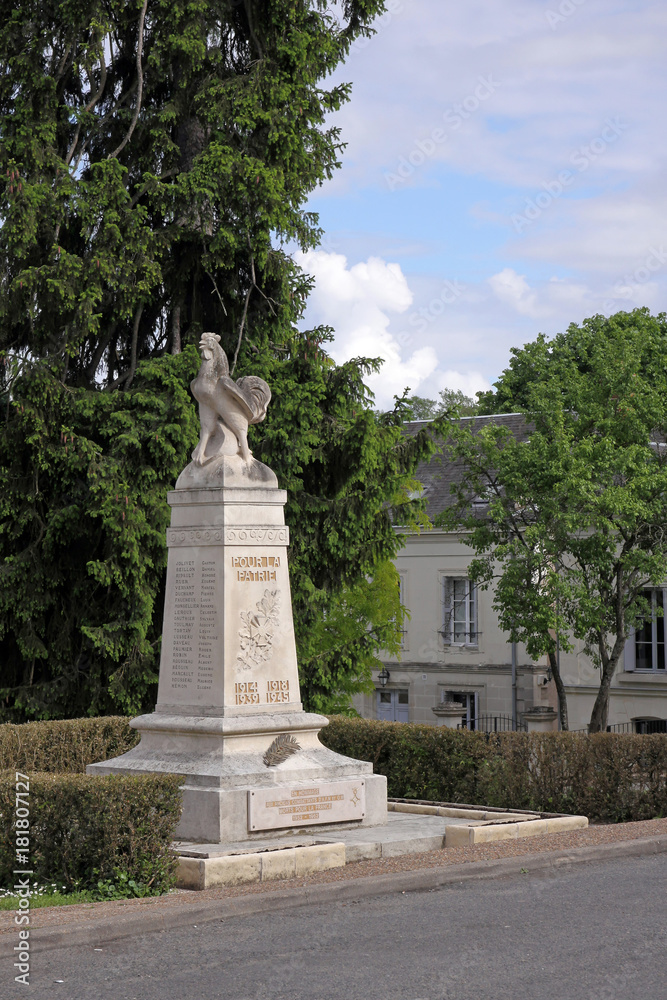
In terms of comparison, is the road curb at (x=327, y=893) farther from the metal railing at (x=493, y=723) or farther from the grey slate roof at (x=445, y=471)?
the grey slate roof at (x=445, y=471)

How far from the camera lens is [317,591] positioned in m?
20.0

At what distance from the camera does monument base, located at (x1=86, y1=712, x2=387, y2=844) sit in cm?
1160

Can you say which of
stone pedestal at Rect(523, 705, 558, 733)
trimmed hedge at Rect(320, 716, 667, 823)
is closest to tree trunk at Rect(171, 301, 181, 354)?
trimmed hedge at Rect(320, 716, 667, 823)

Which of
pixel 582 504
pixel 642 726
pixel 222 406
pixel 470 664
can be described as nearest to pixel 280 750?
pixel 222 406

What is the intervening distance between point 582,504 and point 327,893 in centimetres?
1821

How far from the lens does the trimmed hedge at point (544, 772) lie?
15477 mm

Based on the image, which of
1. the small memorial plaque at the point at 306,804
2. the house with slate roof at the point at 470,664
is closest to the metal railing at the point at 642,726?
the house with slate roof at the point at 470,664

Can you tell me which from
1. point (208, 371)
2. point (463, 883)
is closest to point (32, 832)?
point (463, 883)

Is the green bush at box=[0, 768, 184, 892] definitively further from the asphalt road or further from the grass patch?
the asphalt road

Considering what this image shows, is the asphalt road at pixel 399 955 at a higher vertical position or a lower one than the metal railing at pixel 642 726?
higher

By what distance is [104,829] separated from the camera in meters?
9.83

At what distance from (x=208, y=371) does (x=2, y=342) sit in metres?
7.45

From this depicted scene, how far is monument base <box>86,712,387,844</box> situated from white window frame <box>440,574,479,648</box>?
2621 cm

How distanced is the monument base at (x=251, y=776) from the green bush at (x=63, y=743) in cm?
283
